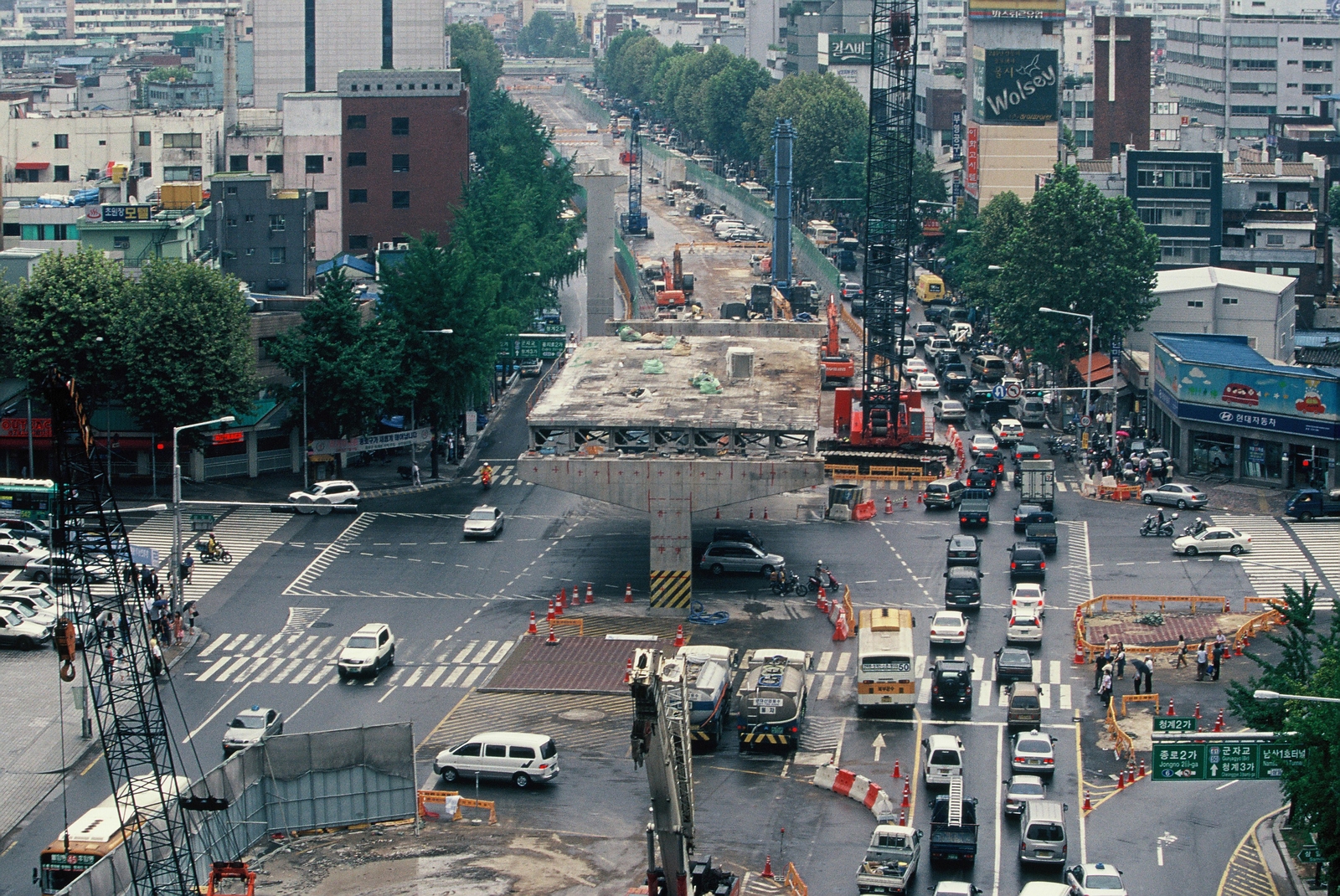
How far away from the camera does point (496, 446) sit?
424 feet

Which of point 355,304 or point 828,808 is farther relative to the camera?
point 355,304

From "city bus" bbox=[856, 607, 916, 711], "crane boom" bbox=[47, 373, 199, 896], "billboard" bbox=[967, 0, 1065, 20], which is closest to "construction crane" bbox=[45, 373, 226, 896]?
"crane boom" bbox=[47, 373, 199, 896]

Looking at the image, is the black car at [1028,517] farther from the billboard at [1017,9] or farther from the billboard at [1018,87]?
the billboard at [1017,9]

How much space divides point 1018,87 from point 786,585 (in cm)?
10677

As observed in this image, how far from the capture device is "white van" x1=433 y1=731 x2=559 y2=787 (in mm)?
72750

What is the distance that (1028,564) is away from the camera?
326 ft

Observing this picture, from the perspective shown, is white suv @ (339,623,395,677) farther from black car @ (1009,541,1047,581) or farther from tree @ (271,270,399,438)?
black car @ (1009,541,1047,581)

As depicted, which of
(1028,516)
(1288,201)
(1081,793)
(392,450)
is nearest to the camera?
(1081,793)

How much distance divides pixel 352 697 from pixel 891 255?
5848 cm

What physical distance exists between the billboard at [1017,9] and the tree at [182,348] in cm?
10129

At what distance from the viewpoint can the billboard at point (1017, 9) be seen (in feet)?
636

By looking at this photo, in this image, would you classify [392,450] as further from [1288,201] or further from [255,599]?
[1288,201]

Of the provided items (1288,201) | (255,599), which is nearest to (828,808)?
(255,599)

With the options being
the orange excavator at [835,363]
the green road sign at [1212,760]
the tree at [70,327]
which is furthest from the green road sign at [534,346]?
the green road sign at [1212,760]
